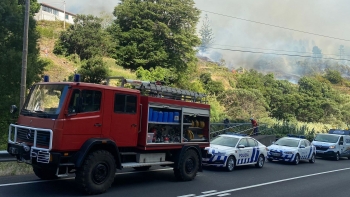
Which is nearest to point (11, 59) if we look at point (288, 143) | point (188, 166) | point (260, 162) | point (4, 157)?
point (4, 157)

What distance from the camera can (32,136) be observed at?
924 centimetres

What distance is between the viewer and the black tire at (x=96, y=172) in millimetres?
9156

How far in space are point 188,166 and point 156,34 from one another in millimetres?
29955

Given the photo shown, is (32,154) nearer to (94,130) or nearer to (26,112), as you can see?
(26,112)

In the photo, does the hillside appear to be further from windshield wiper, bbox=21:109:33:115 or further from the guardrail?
windshield wiper, bbox=21:109:33:115

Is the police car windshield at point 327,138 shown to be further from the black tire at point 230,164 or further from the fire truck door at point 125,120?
the fire truck door at point 125,120

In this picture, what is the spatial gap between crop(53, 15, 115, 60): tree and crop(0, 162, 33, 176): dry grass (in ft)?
93.9

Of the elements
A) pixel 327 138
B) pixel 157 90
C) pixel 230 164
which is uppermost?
pixel 157 90

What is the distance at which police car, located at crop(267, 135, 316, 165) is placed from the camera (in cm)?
2028

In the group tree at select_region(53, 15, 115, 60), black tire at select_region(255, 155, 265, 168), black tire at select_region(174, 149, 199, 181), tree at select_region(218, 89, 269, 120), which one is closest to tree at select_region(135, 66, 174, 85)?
tree at select_region(53, 15, 115, 60)

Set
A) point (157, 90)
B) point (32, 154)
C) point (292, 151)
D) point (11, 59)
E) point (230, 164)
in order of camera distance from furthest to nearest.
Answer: point (292, 151) < point (11, 59) < point (230, 164) < point (157, 90) < point (32, 154)

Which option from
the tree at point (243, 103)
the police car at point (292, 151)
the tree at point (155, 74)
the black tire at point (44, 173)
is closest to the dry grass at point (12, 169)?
the black tire at point (44, 173)

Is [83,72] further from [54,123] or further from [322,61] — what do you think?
[322,61]

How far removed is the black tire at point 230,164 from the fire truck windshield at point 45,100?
835 centimetres
